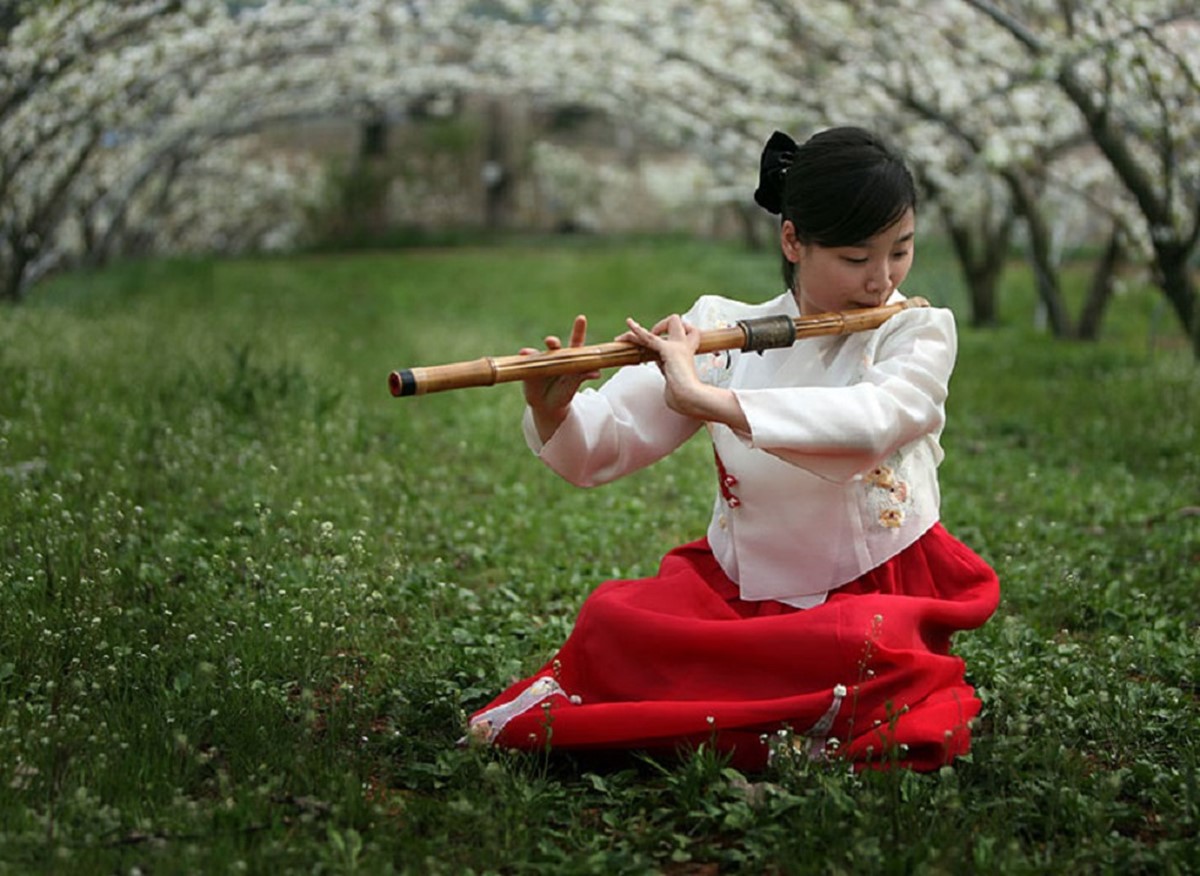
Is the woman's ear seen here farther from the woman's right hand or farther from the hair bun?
the woman's right hand

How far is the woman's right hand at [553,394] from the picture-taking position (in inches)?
135

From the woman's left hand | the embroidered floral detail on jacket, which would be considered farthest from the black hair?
the embroidered floral detail on jacket

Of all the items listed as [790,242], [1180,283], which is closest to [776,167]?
[790,242]

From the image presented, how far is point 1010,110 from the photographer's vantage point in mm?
11891

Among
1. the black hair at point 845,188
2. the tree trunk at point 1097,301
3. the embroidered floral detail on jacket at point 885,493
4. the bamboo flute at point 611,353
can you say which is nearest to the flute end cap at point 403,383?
the bamboo flute at point 611,353

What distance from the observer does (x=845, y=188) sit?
10.8 ft

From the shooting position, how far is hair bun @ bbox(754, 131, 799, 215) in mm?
3592

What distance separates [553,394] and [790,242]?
64cm

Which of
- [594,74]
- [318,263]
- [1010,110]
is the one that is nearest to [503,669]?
[1010,110]

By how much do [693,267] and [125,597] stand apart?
16805 millimetres

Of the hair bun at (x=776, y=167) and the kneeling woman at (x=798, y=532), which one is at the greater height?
the hair bun at (x=776, y=167)

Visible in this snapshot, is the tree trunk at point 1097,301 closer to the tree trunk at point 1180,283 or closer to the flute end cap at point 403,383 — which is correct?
the tree trunk at point 1180,283

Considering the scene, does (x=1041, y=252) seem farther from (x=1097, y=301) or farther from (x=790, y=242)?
(x=790, y=242)

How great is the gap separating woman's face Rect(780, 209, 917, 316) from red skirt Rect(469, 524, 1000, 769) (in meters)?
0.61
